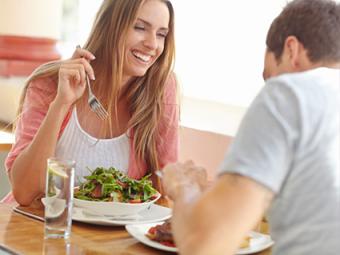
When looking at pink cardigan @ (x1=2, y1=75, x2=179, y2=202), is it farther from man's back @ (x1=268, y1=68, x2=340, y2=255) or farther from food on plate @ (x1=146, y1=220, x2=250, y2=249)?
man's back @ (x1=268, y1=68, x2=340, y2=255)

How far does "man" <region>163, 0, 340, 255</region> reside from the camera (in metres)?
1.17

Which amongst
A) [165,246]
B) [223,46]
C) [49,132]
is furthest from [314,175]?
[223,46]

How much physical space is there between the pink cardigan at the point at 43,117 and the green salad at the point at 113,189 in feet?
1.24

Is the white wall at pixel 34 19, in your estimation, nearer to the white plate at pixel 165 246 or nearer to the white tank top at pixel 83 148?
the white tank top at pixel 83 148

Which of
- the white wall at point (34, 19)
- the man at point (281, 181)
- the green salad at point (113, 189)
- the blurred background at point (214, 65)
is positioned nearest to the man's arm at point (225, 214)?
the man at point (281, 181)

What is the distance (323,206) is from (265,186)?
0.42ft

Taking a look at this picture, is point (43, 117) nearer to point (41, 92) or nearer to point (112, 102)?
point (41, 92)

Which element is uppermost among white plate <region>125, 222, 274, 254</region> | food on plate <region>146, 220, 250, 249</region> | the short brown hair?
the short brown hair

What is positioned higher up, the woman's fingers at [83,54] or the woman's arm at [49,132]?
the woman's fingers at [83,54]

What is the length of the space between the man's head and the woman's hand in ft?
2.78

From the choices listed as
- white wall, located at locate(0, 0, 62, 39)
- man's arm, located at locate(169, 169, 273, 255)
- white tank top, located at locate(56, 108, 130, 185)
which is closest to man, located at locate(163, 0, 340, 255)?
man's arm, located at locate(169, 169, 273, 255)

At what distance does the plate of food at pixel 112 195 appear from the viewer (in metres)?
1.89

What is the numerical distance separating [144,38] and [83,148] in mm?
388

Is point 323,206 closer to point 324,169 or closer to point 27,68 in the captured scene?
point 324,169
